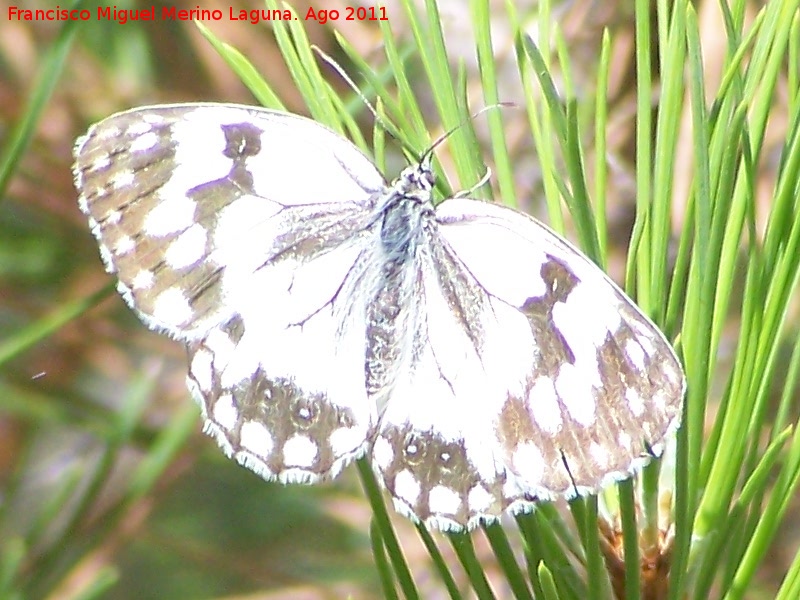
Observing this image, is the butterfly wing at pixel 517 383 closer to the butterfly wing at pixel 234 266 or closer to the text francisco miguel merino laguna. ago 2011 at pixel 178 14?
the butterfly wing at pixel 234 266

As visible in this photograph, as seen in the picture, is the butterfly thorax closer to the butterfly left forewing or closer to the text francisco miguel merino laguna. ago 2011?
the butterfly left forewing

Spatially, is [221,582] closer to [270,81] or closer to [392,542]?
[270,81]

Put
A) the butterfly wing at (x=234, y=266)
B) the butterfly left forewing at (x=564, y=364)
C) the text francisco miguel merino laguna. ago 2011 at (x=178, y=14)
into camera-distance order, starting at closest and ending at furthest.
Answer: the butterfly left forewing at (x=564, y=364) → the butterfly wing at (x=234, y=266) → the text francisco miguel merino laguna. ago 2011 at (x=178, y=14)

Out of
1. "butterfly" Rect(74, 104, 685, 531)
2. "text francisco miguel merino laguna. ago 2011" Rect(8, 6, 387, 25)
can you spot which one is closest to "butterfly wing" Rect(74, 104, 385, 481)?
"butterfly" Rect(74, 104, 685, 531)

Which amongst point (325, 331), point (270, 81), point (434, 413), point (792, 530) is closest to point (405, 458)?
point (434, 413)

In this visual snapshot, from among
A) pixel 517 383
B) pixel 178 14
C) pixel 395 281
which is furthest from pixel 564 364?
pixel 178 14

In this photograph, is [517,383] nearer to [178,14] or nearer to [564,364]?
[564,364]

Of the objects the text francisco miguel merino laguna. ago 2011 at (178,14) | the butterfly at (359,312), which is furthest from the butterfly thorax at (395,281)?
the text francisco miguel merino laguna. ago 2011 at (178,14)
